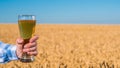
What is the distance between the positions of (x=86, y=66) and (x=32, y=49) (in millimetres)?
6713

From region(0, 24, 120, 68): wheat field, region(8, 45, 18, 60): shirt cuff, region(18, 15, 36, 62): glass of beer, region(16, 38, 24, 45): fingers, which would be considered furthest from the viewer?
region(0, 24, 120, 68): wheat field

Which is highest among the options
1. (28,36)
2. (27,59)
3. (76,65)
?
(28,36)

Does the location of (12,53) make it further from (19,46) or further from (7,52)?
(19,46)

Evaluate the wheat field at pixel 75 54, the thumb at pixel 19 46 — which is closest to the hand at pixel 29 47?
the thumb at pixel 19 46

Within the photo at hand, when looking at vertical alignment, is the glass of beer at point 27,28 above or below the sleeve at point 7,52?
above

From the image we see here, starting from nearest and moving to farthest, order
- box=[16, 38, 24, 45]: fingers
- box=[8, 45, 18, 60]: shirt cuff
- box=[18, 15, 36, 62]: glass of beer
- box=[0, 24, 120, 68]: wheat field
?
1. box=[18, 15, 36, 62]: glass of beer
2. box=[16, 38, 24, 45]: fingers
3. box=[8, 45, 18, 60]: shirt cuff
4. box=[0, 24, 120, 68]: wheat field

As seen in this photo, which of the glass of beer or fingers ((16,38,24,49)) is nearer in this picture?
the glass of beer

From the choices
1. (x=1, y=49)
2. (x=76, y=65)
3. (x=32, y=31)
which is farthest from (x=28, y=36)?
(x=76, y=65)

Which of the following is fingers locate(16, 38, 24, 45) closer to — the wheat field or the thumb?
the thumb

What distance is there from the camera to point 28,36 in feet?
10.8

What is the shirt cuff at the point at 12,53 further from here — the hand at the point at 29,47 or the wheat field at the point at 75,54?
the wheat field at the point at 75,54

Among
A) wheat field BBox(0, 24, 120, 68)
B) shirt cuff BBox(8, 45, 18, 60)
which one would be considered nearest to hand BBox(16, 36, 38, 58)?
shirt cuff BBox(8, 45, 18, 60)

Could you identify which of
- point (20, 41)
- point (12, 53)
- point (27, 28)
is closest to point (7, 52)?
point (12, 53)

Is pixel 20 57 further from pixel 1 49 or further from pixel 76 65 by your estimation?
pixel 76 65
